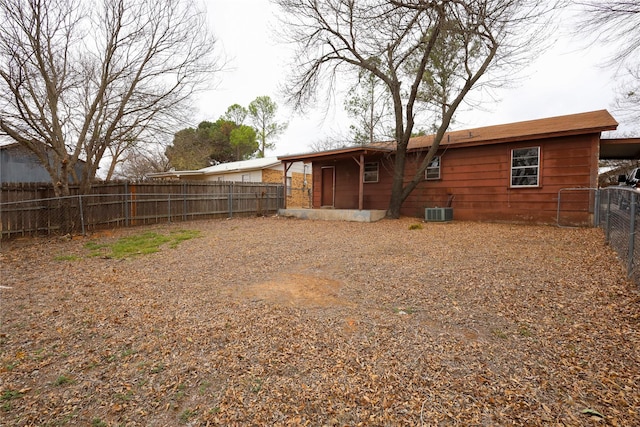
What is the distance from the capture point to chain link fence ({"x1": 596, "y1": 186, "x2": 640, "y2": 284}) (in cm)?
394

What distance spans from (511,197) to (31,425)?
37.4ft

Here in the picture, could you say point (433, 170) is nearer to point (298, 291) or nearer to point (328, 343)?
point (298, 291)

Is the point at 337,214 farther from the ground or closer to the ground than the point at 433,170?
closer to the ground

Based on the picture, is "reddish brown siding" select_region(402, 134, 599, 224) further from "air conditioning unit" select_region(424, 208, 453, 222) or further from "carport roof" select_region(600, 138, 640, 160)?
"air conditioning unit" select_region(424, 208, 453, 222)

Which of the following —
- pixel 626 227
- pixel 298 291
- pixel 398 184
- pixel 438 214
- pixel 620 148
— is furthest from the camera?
pixel 398 184

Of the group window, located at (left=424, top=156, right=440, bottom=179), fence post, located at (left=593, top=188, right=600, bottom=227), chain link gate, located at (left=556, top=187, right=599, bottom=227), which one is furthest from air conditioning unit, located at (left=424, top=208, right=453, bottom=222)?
fence post, located at (left=593, top=188, right=600, bottom=227)

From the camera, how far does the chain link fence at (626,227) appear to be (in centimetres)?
394

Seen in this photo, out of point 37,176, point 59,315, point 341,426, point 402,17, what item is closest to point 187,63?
point 402,17

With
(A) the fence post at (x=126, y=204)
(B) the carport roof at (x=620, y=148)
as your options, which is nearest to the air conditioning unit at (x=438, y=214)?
(B) the carport roof at (x=620, y=148)

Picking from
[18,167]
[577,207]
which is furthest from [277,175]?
[577,207]

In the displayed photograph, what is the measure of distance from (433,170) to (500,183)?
2.35 metres

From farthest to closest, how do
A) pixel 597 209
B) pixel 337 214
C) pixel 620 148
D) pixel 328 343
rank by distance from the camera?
1. pixel 337 214
2. pixel 620 148
3. pixel 597 209
4. pixel 328 343

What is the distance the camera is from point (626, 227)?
4734mm

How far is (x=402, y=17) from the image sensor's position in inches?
348
